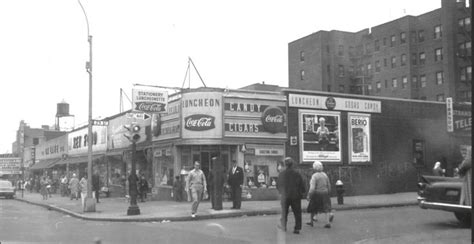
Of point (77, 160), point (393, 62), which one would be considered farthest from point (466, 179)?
point (393, 62)

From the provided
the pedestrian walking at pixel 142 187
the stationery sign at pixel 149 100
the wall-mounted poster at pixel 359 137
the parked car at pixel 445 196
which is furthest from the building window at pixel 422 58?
the parked car at pixel 445 196

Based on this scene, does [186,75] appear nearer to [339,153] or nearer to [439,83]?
[339,153]

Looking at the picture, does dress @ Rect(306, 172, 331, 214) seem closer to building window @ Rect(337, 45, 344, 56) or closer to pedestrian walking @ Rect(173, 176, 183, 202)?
pedestrian walking @ Rect(173, 176, 183, 202)

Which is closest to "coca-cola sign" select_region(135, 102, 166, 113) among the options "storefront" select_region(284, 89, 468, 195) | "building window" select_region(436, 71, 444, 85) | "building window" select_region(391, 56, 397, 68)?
"storefront" select_region(284, 89, 468, 195)

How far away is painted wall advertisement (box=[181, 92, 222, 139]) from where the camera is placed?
2306 cm

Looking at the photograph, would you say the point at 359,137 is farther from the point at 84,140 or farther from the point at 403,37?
the point at 403,37

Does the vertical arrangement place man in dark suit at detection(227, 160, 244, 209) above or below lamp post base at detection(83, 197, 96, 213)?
above

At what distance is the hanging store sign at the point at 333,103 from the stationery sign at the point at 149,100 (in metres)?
6.79

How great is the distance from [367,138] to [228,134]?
26.4ft

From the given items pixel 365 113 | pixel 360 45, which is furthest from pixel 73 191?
pixel 360 45

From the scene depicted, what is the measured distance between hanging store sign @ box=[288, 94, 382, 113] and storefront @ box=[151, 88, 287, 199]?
838 mm

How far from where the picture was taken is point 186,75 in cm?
2620

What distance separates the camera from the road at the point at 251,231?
1088 cm

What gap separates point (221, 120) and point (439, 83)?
41612mm
